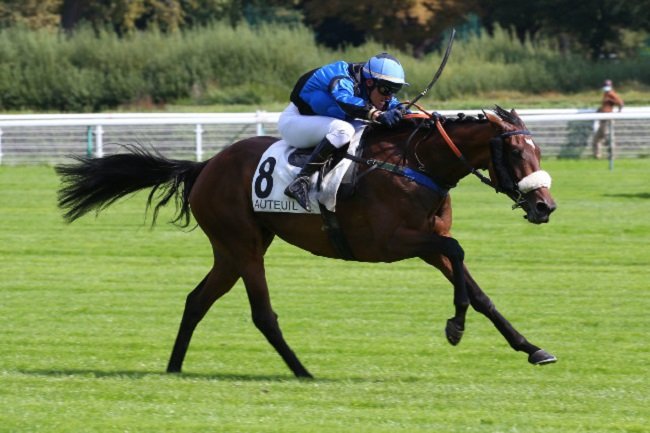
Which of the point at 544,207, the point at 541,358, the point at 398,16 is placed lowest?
the point at 398,16

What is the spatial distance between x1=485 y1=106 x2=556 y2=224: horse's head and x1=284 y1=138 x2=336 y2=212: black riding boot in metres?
0.95

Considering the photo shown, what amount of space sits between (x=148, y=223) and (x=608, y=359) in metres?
9.21

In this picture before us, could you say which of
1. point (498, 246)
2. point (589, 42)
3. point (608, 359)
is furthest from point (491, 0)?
point (608, 359)

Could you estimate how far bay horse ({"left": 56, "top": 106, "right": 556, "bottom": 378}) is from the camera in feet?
23.6

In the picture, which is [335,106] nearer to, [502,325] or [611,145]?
[502,325]

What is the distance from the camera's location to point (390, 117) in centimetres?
749

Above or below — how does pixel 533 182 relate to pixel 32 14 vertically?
above

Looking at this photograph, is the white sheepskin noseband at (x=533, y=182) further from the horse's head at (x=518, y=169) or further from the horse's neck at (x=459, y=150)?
the horse's neck at (x=459, y=150)

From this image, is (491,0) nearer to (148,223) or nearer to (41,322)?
(148,223)

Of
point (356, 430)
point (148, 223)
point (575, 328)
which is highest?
point (356, 430)

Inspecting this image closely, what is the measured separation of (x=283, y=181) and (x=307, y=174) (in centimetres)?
20

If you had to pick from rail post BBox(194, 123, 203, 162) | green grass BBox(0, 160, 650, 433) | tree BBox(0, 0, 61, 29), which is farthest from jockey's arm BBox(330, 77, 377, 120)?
tree BBox(0, 0, 61, 29)

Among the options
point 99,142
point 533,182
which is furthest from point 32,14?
point 533,182

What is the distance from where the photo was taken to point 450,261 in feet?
24.1
